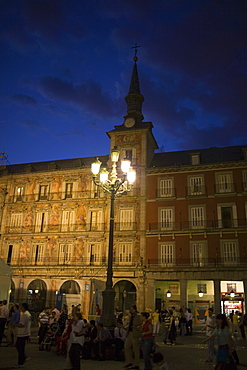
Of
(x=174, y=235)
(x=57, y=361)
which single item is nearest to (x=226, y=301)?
(x=174, y=235)

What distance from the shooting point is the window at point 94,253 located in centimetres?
3109

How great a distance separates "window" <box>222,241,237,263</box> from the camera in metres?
27.8

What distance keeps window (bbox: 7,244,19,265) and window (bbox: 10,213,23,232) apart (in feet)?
5.56

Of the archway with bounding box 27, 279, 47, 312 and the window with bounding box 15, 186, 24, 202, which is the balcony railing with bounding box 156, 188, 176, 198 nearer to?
the archway with bounding box 27, 279, 47, 312

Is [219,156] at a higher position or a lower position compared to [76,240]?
higher

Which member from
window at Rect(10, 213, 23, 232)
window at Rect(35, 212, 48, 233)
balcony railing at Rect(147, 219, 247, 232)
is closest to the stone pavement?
balcony railing at Rect(147, 219, 247, 232)

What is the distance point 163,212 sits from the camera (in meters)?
30.8

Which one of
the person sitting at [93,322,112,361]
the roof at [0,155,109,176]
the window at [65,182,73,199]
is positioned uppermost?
the roof at [0,155,109,176]

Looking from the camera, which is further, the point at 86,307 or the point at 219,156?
the point at 219,156

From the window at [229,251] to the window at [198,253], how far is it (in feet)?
5.50

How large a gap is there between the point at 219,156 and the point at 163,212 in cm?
788

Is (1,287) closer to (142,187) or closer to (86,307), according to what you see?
(86,307)

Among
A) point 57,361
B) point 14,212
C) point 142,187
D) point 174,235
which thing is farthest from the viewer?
point 14,212

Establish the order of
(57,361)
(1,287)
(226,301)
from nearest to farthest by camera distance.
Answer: (57,361), (1,287), (226,301)
